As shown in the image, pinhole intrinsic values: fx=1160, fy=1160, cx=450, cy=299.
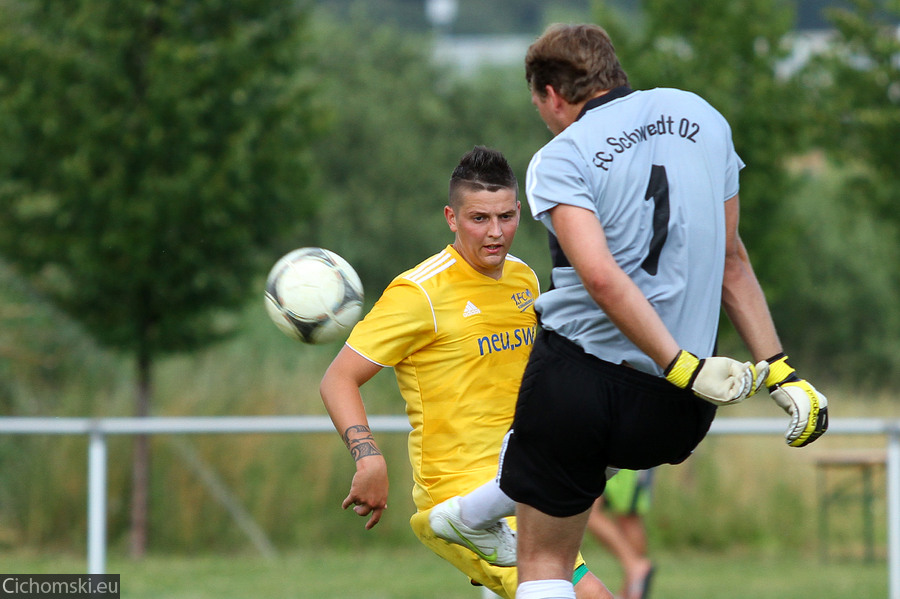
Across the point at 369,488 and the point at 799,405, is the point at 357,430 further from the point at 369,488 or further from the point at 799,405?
the point at 799,405

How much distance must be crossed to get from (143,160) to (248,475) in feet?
10.2

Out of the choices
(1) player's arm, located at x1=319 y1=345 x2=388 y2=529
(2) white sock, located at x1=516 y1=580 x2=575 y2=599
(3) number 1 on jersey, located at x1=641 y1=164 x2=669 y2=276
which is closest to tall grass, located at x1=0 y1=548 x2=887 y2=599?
(1) player's arm, located at x1=319 y1=345 x2=388 y2=529

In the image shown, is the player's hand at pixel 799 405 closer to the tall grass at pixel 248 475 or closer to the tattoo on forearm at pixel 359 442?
the tattoo on forearm at pixel 359 442

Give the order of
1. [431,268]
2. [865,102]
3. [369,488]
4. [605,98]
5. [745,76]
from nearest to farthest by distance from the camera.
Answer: [605,98], [369,488], [431,268], [865,102], [745,76]

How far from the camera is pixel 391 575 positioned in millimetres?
9375

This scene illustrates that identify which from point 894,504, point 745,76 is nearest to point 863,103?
point 745,76

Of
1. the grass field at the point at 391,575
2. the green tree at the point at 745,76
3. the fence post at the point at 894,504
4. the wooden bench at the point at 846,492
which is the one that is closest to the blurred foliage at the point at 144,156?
the grass field at the point at 391,575

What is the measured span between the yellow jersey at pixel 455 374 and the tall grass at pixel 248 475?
6822 millimetres

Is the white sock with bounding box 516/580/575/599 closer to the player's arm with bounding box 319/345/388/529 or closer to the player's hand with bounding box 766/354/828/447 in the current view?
A: the player's arm with bounding box 319/345/388/529

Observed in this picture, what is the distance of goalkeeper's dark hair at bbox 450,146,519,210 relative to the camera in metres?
4.11

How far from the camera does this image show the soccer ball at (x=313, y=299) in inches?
163

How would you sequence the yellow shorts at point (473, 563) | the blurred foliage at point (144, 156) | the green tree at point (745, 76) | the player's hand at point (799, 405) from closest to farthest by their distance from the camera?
the player's hand at point (799, 405) → the yellow shorts at point (473, 563) → the blurred foliage at point (144, 156) → the green tree at point (745, 76)

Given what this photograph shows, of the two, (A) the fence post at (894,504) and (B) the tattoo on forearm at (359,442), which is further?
(A) the fence post at (894,504)

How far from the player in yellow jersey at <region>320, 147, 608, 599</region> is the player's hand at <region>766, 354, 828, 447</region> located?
3.64 ft
